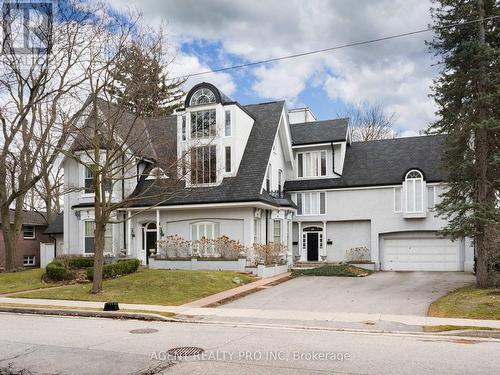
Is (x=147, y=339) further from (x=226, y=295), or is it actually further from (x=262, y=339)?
(x=226, y=295)

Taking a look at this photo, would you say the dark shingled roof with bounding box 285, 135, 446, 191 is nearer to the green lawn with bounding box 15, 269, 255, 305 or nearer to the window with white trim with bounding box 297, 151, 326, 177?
the window with white trim with bounding box 297, 151, 326, 177

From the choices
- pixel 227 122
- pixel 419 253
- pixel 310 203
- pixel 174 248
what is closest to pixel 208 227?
pixel 174 248

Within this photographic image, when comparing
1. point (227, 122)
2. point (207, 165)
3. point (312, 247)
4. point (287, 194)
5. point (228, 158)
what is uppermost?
point (227, 122)

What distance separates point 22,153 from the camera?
26094 millimetres

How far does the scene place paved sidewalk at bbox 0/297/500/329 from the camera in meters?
12.3

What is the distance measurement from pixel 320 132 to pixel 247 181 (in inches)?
344

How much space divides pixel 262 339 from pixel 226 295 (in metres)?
7.77

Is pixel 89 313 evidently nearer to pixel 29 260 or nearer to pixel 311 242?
pixel 311 242

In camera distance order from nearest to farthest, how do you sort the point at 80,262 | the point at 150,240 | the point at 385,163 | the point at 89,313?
the point at 89,313 → the point at 80,262 → the point at 150,240 → the point at 385,163

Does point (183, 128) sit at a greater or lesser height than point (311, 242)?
greater

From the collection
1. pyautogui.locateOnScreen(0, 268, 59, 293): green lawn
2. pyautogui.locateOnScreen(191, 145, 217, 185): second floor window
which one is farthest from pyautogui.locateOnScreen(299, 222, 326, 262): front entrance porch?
pyautogui.locateOnScreen(0, 268, 59, 293): green lawn

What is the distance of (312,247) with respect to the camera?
30984 millimetres

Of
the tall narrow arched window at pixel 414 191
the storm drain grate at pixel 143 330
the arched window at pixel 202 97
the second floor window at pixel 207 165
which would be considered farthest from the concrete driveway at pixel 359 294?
the arched window at pixel 202 97

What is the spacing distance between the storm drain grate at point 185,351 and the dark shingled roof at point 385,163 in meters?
21.9
